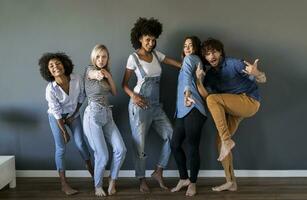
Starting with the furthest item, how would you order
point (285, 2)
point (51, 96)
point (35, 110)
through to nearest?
point (35, 110) < point (285, 2) < point (51, 96)

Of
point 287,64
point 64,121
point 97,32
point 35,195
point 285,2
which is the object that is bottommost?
point 35,195

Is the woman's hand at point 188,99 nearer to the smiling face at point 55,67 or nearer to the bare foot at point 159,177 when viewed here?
the bare foot at point 159,177

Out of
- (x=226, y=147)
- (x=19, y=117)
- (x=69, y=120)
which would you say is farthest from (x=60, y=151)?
(x=226, y=147)

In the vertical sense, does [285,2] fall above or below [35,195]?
above

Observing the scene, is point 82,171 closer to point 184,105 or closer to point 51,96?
point 51,96

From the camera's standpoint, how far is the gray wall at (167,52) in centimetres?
395

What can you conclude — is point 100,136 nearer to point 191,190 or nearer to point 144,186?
point 144,186

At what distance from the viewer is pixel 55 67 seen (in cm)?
358

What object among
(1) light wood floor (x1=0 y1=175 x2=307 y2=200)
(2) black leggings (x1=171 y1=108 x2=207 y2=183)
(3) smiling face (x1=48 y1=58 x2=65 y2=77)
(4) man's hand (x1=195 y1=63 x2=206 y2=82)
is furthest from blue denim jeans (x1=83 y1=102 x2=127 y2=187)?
(4) man's hand (x1=195 y1=63 x2=206 y2=82)

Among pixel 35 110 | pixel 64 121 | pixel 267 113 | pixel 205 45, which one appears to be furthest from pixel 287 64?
pixel 35 110

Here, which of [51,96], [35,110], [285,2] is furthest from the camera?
[35,110]

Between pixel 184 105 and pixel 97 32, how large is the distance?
3.94 feet

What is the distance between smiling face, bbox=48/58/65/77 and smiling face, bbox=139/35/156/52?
783 millimetres

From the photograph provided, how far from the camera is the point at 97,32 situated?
403 cm
